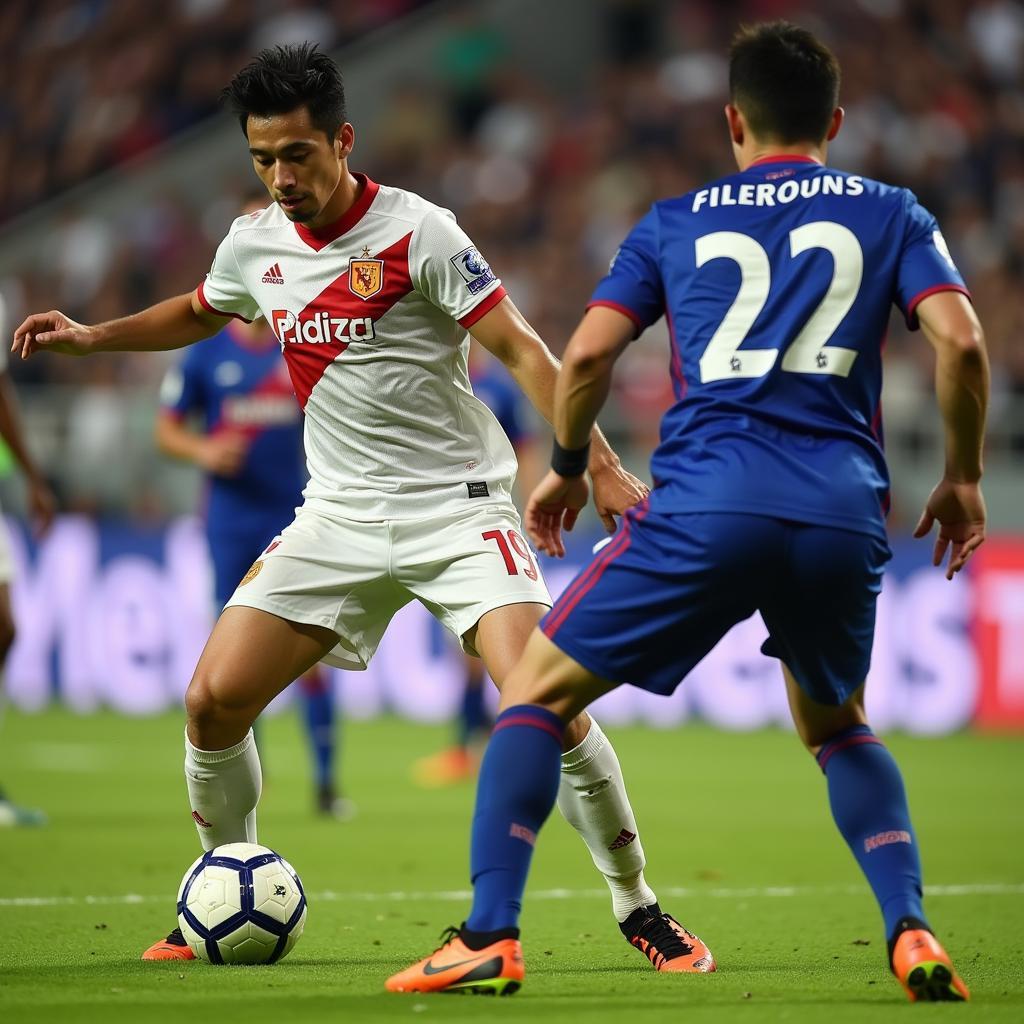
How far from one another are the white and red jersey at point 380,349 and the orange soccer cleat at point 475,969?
4.46 ft

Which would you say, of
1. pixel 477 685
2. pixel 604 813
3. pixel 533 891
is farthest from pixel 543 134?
pixel 604 813

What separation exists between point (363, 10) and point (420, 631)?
415 inches

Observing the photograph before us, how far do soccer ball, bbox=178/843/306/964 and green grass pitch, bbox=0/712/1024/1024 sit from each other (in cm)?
8

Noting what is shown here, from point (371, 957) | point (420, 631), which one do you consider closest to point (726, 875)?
point (371, 957)

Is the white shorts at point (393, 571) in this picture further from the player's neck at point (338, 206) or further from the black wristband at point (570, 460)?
the player's neck at point (338, 206)

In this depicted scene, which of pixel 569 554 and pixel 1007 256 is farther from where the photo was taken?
pixel 1007 256

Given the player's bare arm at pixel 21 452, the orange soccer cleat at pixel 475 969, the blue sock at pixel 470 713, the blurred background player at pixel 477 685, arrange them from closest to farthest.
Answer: the orange soccer cleat at pixel 475 969
the player's bare arm at pixel 21 452
the blurred background player at pixel 477 685
the blue sock at pixel 470 713

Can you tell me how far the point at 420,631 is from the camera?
1370 cm

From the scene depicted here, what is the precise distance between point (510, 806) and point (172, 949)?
4.29ft

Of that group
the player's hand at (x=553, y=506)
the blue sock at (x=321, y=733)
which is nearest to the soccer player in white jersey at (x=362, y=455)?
the player's hand at (x=553, y=506)

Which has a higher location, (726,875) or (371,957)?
(371,957)

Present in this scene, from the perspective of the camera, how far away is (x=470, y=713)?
10859mm

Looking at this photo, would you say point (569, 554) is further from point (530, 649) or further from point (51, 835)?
point (530, 649)

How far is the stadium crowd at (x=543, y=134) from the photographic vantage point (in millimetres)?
17406
